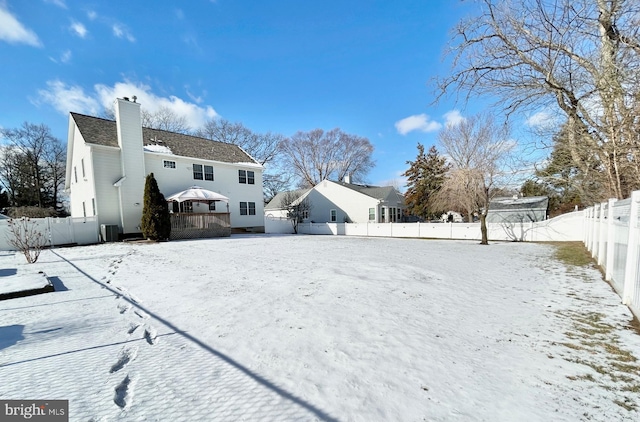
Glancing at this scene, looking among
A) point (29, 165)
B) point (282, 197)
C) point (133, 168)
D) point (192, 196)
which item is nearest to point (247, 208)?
point (192, 196)

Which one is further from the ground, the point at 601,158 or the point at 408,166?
the point at 408,166

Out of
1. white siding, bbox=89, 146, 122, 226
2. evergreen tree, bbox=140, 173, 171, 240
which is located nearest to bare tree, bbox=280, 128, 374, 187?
white siding, bbox=89, 146, 122, 226

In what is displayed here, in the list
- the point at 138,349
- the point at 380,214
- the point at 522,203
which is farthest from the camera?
the point at 380,214

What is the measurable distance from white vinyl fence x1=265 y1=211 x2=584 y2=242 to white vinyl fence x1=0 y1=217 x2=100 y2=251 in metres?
14.4

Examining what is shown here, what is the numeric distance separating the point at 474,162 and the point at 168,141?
66.7ft

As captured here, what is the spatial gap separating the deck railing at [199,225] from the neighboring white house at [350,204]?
10.1 m

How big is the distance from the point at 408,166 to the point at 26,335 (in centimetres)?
2673

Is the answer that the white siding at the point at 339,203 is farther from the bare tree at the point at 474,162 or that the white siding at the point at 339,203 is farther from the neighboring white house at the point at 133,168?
the neighboring white house at the point at 133,168

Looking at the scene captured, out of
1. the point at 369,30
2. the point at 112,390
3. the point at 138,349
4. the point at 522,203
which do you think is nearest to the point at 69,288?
the point at 138,349

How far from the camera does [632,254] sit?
12.5 ft

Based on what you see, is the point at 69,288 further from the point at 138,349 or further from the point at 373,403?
the point at 373,403

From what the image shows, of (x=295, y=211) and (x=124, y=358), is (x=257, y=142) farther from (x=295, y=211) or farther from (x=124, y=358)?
(x=124, y=358)

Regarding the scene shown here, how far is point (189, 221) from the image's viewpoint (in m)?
16.1

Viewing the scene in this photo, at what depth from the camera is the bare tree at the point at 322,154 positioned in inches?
1490
